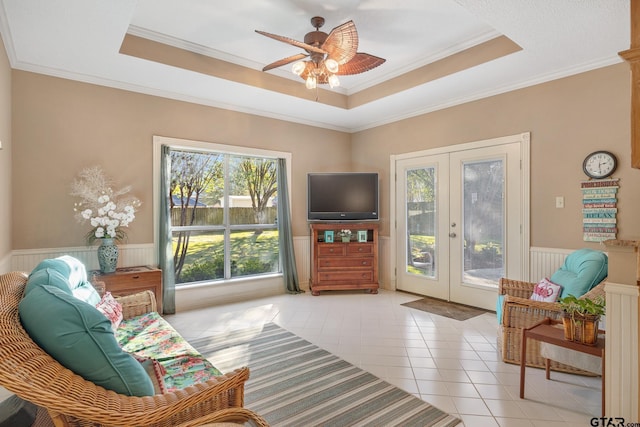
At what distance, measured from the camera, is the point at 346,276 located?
5.07 meters

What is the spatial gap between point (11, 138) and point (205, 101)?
6.57ft

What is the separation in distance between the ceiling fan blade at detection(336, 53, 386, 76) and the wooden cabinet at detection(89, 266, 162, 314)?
9.36 ft

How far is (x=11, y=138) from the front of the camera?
3254 millimetres

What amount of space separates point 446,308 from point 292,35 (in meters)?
3.64

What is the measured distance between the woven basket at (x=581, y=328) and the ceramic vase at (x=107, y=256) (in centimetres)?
392

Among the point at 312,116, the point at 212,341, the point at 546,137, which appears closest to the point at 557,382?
the point at 546,137

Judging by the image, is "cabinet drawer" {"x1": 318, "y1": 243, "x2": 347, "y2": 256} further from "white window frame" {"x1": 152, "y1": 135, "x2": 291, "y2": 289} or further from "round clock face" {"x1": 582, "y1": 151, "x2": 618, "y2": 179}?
"round clock face" {"x1": 582, "y1": 151, "x2": 618, "y2": 179}

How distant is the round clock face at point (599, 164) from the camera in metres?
3.16

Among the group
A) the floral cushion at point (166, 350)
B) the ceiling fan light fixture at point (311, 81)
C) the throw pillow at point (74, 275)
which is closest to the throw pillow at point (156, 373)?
the floral cushion at point (166, 350)

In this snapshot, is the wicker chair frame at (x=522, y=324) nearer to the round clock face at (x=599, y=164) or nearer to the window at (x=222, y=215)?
the round clock face at (x=599, y=164)

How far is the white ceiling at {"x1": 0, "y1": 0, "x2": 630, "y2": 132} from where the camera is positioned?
2479 mm

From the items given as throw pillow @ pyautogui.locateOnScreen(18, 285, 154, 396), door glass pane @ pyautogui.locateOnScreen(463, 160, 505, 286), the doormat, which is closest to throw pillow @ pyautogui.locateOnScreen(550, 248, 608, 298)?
door glass pane @ pyautogui.locateOnScreen(463, 160, 505, 286)

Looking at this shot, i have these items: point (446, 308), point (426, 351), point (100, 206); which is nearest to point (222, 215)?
point (100, 206)

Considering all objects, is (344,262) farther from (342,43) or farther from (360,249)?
(342,43)
